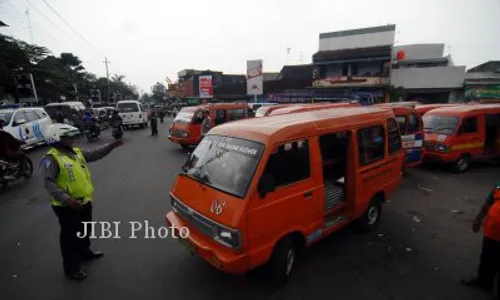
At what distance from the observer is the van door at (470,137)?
8.09 m

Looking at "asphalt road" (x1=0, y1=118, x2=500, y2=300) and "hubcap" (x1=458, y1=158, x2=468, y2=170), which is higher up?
"hubcap" (x1=458, y1=158, x2=468, y2=170)

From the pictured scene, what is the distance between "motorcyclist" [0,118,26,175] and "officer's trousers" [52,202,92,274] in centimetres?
510

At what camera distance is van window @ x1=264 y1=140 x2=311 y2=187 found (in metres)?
3.05

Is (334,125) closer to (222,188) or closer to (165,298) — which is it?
(222,188)

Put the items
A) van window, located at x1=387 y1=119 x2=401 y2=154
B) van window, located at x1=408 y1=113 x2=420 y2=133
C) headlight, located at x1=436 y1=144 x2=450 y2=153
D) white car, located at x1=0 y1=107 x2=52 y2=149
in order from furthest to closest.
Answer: white car, located at x1=0 y1=107 x2=52 y2=149, headlight, located at x1=436 y1=144 x2=450 y2=153, van window, located at x1=408 y1=113 x2=420 y2=133, van window, located at x1=387 y1=119 x2=401 y2=154

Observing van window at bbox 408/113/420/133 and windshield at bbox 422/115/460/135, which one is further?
windshield at bbox 422/115/460/135

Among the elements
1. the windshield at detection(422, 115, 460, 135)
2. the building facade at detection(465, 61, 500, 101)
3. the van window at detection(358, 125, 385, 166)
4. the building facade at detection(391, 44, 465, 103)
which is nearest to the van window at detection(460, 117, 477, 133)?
the windshield at detection(422, 115, 460, 135)

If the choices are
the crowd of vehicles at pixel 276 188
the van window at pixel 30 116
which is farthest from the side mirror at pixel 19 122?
the crowd of vehicles at pixel 276 188

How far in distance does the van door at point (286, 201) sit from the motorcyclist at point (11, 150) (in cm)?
750

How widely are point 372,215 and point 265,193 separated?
295 cm

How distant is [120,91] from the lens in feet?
253

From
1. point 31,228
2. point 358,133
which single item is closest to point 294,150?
point 358,133

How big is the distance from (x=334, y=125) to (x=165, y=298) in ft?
10.3

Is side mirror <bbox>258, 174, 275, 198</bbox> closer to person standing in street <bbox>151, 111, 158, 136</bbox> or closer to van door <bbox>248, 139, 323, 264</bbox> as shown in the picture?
van door <bbox>248, 139, 323, 264</bbox>
